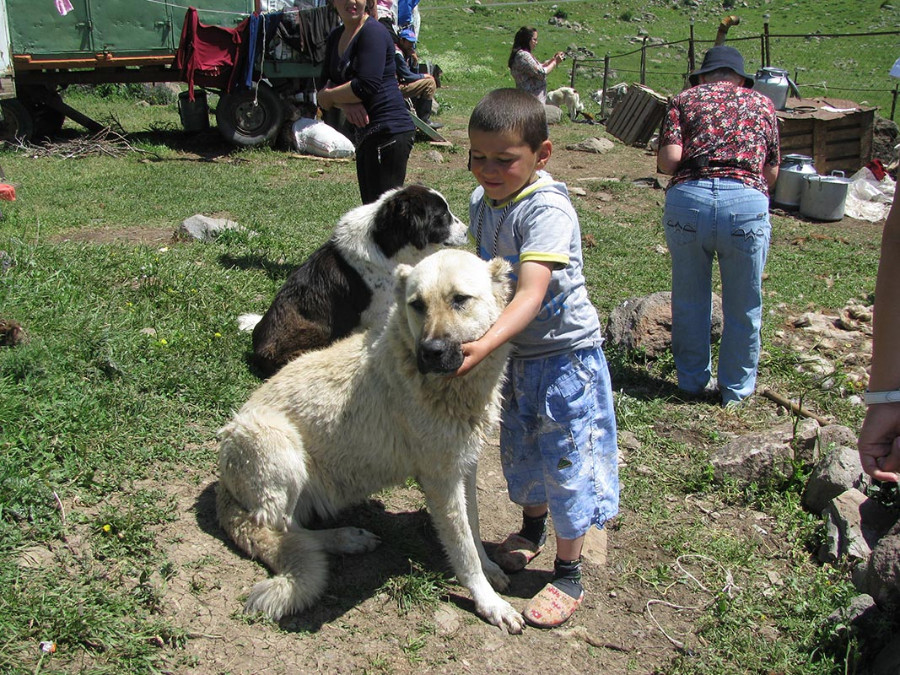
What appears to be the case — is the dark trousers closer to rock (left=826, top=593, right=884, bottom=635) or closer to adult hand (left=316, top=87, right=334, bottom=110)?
adult hand (left=316, top=87, right=334, bottom=110)

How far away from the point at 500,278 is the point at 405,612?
149 cm

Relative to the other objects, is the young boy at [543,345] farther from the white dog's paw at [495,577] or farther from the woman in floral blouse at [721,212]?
the woman in floral blouse at [721,212]

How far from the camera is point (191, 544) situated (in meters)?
3.14

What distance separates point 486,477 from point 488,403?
4.26ft

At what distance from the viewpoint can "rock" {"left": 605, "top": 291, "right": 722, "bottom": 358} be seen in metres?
5.51

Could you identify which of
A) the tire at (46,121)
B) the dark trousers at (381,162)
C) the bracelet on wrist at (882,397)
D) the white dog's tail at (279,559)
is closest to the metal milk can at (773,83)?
the dark trousers at (381,162)

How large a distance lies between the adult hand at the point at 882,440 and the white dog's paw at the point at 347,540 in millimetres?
2226

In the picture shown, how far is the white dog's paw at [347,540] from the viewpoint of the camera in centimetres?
328

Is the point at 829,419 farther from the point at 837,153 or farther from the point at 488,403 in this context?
the point at 837,153

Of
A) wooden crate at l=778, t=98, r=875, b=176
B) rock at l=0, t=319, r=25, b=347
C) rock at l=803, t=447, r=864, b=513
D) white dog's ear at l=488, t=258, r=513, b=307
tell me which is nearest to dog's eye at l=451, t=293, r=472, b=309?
white dog's ear at l=488, t=258, r=513, b=307

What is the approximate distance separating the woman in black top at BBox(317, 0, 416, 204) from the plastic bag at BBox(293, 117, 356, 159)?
246 inches

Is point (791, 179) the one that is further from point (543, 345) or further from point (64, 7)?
point (64, 7)

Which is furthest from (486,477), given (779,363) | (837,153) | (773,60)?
(773,60)

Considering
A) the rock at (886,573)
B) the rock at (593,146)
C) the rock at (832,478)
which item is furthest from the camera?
the rock at (593,146)
